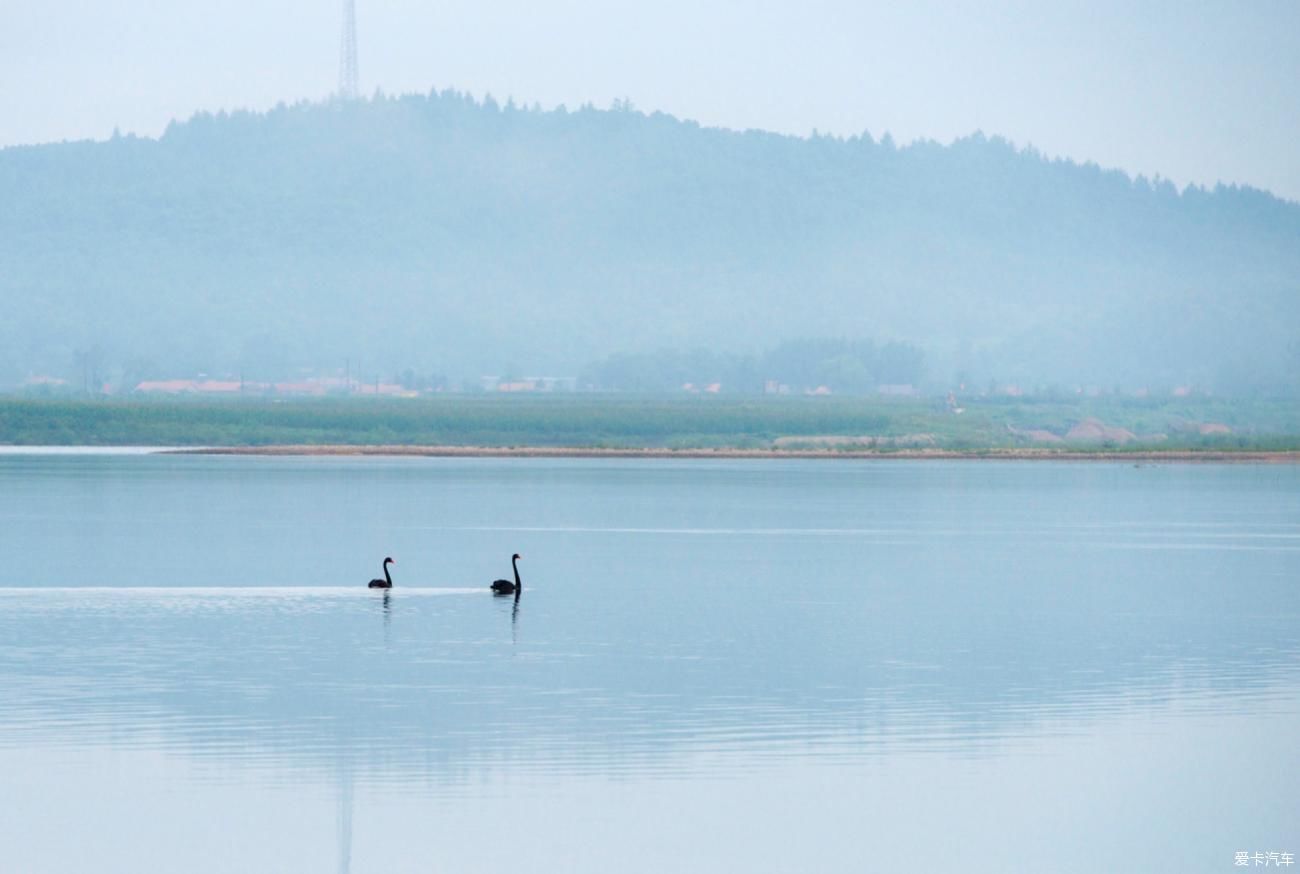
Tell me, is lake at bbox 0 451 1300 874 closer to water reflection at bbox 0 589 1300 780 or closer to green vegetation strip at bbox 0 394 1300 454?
water reflection at bbox 0 589 1300 780

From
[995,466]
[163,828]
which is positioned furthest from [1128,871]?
[995,466]

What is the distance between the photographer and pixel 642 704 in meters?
23.5

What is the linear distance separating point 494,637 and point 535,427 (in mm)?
123401

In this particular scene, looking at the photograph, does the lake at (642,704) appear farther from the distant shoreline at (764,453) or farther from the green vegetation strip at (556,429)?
the green vegetation strip at (556,429)

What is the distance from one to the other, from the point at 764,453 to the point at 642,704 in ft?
370

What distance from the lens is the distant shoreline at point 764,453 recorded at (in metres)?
129

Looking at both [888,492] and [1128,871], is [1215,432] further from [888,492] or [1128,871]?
[1128,871]

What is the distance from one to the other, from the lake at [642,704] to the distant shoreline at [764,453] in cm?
7910

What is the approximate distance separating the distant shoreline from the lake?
260ft

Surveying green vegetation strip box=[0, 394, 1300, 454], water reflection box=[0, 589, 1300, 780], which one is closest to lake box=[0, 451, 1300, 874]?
water reflection box=[0, 589, 1300, 780]

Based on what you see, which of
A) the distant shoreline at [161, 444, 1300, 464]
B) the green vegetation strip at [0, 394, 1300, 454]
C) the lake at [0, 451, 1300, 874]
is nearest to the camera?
the lake at [0, 451, 1300, 874]

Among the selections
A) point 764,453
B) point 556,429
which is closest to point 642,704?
point 764,453

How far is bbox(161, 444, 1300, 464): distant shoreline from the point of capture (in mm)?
129000

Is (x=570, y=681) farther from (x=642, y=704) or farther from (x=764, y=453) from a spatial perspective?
(x=764, y=453)
